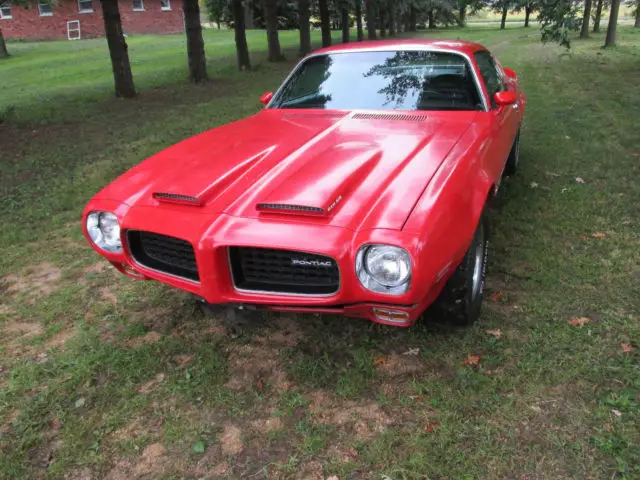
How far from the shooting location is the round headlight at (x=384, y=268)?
214 cm

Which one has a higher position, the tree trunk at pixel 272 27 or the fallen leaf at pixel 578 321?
the tree trunk at pixel 272 27

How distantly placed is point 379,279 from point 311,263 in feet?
1.06

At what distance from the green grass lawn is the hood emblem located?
2.38 feet

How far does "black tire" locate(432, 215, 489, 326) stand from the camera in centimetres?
271

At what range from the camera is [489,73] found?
422 centimetres

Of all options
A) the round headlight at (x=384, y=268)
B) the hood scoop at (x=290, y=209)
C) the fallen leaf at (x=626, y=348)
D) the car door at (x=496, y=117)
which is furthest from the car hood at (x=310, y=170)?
the fallen leaf at (x=626, y=348)

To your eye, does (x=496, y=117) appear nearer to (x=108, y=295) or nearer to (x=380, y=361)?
(x=380, y=361)

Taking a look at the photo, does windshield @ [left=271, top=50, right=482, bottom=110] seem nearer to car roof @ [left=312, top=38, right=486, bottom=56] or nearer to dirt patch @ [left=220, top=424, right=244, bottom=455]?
car roof @ [left=312, top=38, right=486, bottom=56]

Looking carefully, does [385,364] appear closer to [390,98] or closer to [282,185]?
[282,185]

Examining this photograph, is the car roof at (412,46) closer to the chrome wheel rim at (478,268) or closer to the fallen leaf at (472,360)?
the chrome wheel rim at (478,268)

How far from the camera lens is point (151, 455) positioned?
2.32m

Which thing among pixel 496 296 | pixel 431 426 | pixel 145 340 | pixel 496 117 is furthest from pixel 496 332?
pixel 145 340

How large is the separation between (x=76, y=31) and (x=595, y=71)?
101 ft

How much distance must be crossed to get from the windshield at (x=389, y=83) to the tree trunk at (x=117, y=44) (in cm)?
765
